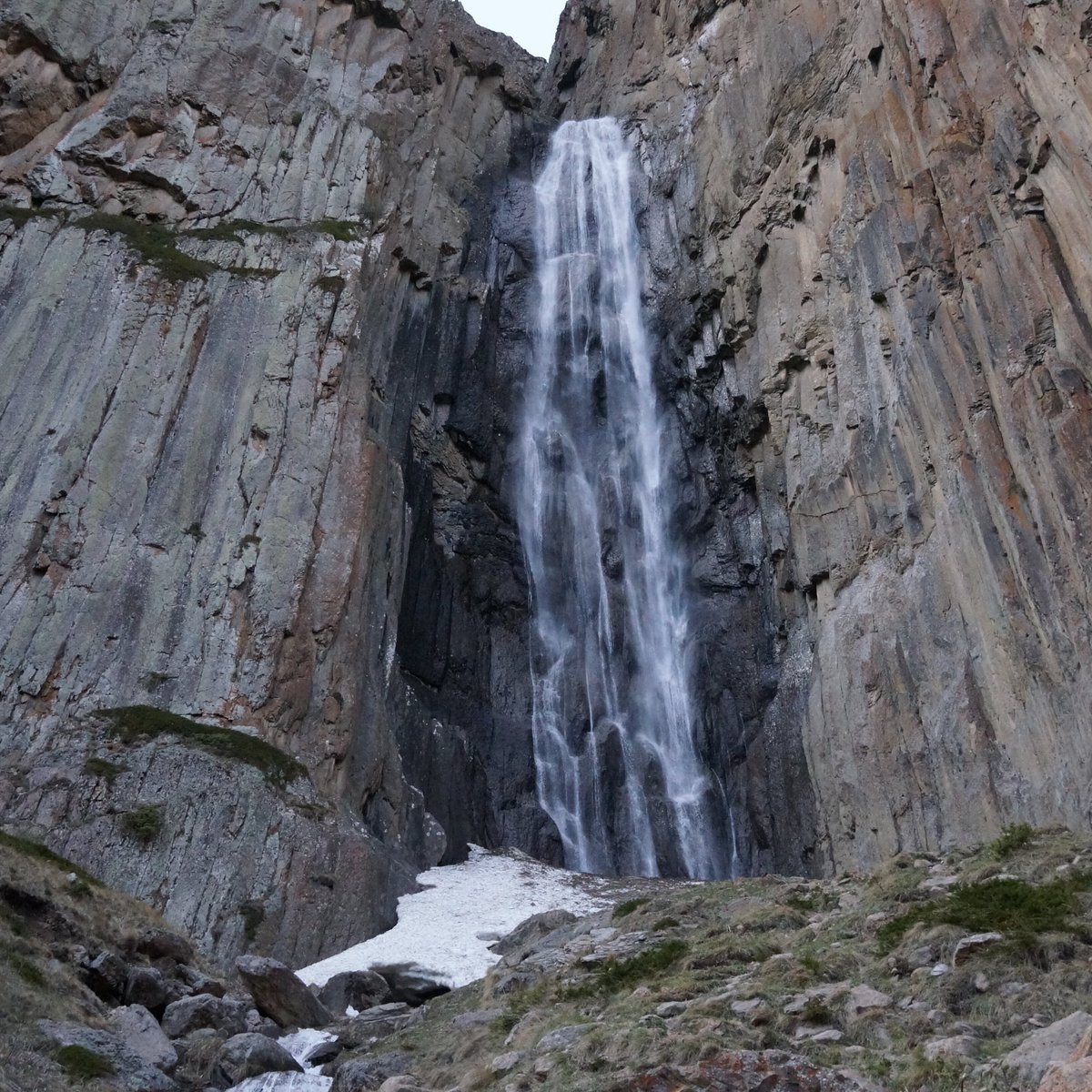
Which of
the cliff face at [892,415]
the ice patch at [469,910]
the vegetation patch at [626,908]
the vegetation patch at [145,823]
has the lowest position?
the vegetation patch at [626,908]

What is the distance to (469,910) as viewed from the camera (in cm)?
2586

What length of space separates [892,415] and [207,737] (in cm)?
1983

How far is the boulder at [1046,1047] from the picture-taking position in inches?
306

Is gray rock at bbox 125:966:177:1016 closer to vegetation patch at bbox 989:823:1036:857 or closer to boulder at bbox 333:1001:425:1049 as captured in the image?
boulder at bbox 333:1001:425:1049

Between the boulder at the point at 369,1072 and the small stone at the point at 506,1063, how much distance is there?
2.23 metres

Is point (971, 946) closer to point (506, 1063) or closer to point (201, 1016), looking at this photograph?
Answer: point (506, 1063)

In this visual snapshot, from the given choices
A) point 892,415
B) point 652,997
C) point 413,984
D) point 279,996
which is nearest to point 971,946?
point 652,997

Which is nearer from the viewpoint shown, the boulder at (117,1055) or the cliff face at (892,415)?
the boulder at (117,1055)

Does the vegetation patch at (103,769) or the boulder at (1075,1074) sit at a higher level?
the vegetation patch at (103,769)

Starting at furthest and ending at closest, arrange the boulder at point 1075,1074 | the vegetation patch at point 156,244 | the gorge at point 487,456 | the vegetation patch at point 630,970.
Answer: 1. the vegetation patch at point 156,244
2. the gorge at point 487,456
3. the vegetation patch at point 630,970
4. the boulder at point 1075,1074

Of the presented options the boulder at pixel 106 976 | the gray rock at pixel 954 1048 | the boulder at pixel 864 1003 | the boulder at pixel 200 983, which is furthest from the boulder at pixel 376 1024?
the gray rock at pixel 954 1048

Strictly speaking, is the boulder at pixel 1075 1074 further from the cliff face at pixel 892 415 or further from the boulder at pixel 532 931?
the cliff face at pixel 892 415

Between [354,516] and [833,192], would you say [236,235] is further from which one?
[833,192]

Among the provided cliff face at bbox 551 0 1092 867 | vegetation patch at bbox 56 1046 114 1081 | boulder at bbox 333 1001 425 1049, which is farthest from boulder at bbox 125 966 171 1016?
cliff face at bbox 551 0 1092 867
